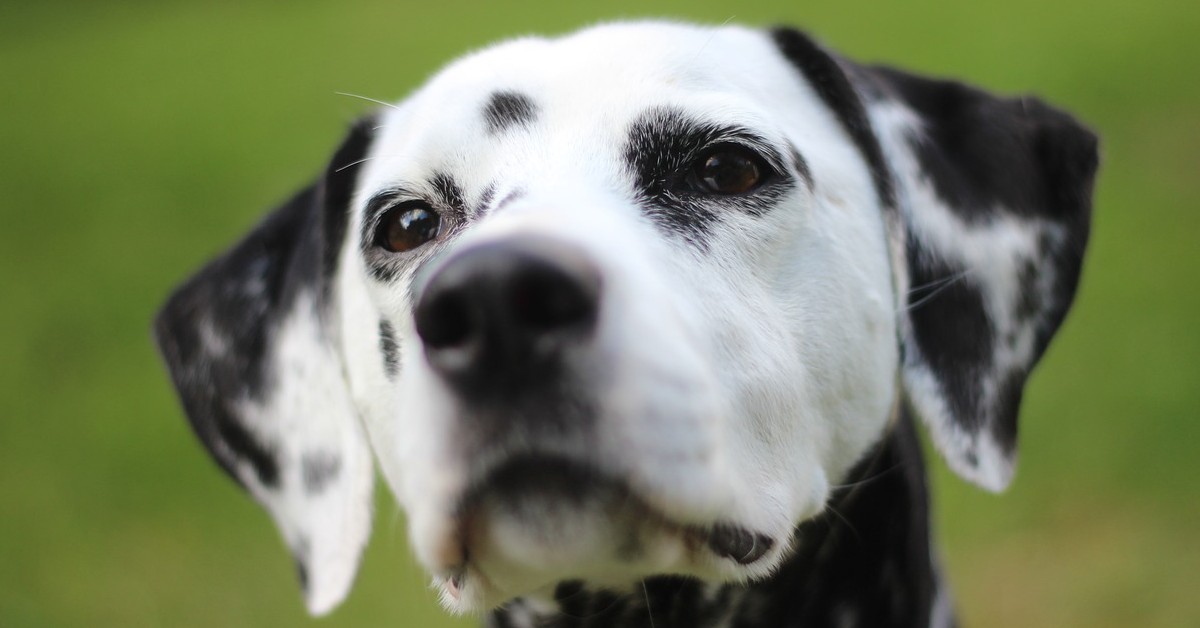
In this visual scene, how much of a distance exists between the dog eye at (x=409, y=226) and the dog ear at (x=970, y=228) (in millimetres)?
996

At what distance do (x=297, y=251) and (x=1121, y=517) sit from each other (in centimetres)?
407

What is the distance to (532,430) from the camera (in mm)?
1457

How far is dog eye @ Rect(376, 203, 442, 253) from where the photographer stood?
7.18 ft

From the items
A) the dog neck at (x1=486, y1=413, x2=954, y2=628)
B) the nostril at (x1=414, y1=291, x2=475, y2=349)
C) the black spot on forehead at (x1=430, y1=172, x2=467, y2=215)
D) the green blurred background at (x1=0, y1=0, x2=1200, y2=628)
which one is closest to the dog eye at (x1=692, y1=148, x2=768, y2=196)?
the black spot on forehead at (x1=430, y1=172, x2=467, y2=215)

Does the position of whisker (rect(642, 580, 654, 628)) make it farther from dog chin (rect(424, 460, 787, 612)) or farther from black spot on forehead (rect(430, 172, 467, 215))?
black spot on forehead (rect(430, 172, 467, 215))

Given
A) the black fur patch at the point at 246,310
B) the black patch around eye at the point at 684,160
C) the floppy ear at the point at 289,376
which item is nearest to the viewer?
the black patch around eye at the point at 684,160

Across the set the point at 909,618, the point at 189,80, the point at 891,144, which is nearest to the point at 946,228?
the point at 891,144

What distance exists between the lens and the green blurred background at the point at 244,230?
4.85 metres

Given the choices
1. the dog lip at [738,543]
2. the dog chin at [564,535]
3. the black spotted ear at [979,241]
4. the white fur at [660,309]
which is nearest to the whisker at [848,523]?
the white fur at [660,309]

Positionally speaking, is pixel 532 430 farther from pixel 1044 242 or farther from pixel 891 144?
pixel 1044 242

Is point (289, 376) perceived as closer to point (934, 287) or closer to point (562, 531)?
point (562, 531)

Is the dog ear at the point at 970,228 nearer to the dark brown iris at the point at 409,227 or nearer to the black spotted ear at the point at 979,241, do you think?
the black spotted ear at the point at 979,241

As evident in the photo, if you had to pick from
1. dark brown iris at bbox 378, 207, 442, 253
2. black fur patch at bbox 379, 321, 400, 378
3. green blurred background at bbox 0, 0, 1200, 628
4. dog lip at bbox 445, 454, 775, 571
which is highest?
dog lip at bbox 445, 454, 775, 571

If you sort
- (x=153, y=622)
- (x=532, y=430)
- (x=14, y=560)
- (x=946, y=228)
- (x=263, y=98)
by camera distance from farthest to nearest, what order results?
→ (x=263, y=98) < (x=14, y=560) < (x=153, y=622) < (x=946, y=228) < (x=532, y=430)
